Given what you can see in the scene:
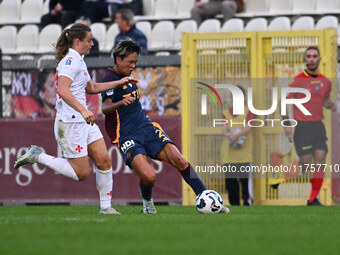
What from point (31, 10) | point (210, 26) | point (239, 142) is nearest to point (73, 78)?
point (239, 142)

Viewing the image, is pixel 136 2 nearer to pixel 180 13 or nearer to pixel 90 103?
pixel 180 13

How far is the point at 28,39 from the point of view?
768 inches

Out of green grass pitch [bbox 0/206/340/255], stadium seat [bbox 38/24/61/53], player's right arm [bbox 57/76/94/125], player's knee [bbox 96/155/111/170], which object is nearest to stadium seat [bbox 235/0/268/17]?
stadium seat [bbox 38/24/61/53]

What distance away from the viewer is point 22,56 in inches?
725

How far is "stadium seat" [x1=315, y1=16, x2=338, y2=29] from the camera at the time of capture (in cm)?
1672

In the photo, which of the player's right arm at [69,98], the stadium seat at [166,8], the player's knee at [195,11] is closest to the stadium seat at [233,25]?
the player's knee at [195,11]

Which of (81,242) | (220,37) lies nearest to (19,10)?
(220,37)

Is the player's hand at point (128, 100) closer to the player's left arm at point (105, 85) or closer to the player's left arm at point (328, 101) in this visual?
the player's left arm at point (105, 85)

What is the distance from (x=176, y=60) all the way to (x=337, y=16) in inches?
198

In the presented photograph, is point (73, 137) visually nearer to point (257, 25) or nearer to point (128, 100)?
point (128, 100)

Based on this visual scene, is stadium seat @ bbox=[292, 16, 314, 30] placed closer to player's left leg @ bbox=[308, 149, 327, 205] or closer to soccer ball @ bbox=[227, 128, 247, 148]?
soccer ball @ bbox=[227, 128, 247, 148]

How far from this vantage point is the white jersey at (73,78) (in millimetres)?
8797

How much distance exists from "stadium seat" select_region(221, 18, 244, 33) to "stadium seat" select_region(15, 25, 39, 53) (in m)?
4.50

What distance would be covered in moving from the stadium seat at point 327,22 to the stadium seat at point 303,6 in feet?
3.06
